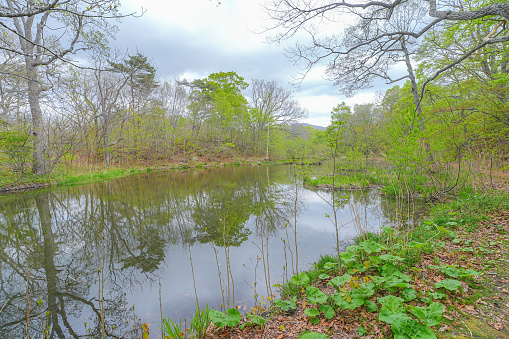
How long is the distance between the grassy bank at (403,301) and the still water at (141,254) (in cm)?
43

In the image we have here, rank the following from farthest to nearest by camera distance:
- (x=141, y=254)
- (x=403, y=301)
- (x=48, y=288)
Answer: (x=141, y=254) → (x=48, y=288) → (x=403, y=301)

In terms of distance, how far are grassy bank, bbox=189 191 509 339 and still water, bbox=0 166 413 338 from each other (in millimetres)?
431

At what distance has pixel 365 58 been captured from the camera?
5895 mm

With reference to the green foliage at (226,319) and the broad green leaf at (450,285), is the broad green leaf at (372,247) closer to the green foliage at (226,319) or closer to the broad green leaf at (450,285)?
the broad green leaf at (450,285)

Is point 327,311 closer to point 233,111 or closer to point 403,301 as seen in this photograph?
point 403,301

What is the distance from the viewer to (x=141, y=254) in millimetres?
4500

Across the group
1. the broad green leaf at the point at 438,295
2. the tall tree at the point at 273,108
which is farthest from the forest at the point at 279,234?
the tall tree at the point at 273,108

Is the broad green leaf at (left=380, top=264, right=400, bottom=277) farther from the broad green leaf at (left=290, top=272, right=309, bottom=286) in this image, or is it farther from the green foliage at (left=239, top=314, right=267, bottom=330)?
the green foliage at (left=239, top=314, right=267, bottom=330)

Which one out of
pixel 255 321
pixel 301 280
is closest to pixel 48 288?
pixel 255 321

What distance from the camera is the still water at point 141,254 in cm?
279

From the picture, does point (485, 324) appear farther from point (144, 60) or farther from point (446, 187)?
point (144, 60)

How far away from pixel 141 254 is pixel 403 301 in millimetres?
4544

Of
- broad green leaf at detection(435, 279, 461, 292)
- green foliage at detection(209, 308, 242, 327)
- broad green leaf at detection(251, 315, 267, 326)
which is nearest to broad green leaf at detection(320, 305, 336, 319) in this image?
broad green leaf at detection(251, 315, 267, 326)

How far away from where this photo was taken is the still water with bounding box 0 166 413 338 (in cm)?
279
